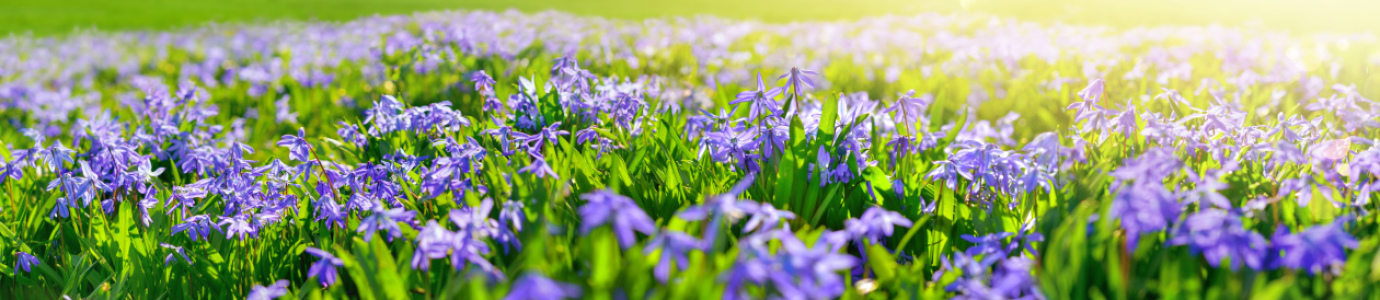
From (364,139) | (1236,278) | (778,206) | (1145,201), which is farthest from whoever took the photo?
(364,139)

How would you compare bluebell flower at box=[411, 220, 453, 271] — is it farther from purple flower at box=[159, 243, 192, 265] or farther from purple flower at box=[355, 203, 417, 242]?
purple flower at box=[159, 243, 192, 265]

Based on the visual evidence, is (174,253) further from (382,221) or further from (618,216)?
(618,216)

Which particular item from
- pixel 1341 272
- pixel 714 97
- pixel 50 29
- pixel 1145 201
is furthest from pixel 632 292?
pixel 50 29

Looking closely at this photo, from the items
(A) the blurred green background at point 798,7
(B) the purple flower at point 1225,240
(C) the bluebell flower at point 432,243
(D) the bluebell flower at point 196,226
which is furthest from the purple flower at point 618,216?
(A) the blurred green background at point 798,7

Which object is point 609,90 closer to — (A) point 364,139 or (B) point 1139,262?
(A) point 364,139

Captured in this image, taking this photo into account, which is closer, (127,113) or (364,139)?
(364,139)

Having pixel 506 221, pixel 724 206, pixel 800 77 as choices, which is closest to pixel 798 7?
pixel 800 77

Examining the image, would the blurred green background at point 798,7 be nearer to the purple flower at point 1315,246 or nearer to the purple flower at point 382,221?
the purple flower at point 1315,246

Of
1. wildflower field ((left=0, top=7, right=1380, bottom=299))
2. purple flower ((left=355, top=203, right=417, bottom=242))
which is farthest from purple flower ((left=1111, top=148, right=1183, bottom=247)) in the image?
purple flower ((left=355, top=203, right=417, bottom=242))
